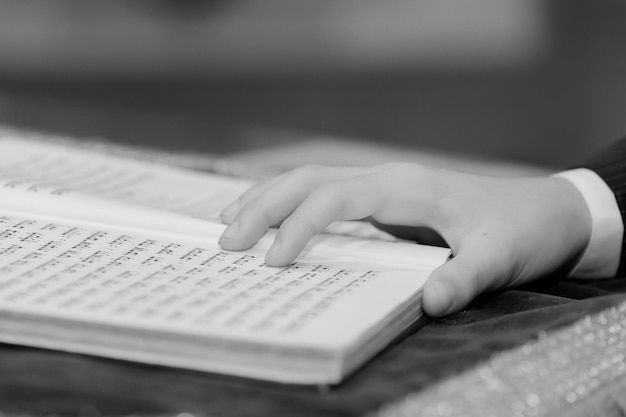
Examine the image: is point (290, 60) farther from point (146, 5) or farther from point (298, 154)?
point (298, 154)

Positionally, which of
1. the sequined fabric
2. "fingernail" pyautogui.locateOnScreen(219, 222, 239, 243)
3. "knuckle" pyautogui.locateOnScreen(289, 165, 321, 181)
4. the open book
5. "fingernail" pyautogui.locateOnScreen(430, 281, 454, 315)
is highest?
"knuckle" pyautogui.locateOnScreen(289, 165, 321, 181)

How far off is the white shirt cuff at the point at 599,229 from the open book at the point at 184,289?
0.17 meters

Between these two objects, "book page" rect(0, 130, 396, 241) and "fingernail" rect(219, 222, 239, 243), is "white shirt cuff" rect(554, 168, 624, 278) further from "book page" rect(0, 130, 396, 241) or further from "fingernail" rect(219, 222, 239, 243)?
"fingernail" rect(219, 222, 239, 243)

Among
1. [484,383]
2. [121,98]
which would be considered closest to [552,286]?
[484,383]

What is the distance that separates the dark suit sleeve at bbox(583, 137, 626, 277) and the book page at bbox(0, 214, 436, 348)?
241 millimetres

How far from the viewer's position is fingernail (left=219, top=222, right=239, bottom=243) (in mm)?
611

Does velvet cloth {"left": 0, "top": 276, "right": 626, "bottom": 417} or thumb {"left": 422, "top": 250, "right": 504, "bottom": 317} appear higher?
thumb {"left": 422, "top": 250, "right": 504, "bottom": 317}

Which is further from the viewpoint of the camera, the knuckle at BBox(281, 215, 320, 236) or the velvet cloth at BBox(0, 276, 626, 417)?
the knuckle at BBox(281, 215, 320, 236)

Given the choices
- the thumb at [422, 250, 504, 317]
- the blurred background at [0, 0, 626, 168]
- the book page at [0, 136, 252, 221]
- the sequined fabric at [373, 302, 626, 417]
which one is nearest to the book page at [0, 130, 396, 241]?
the book page at [0, 136, 252, 221]

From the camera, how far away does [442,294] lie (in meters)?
0.56

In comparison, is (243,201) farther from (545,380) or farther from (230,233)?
(545,380)

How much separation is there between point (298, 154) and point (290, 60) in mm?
1703

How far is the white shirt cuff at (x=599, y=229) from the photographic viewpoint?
2.42ft

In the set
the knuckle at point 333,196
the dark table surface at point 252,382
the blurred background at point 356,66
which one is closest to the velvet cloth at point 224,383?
the dark table surface at point 252,382
